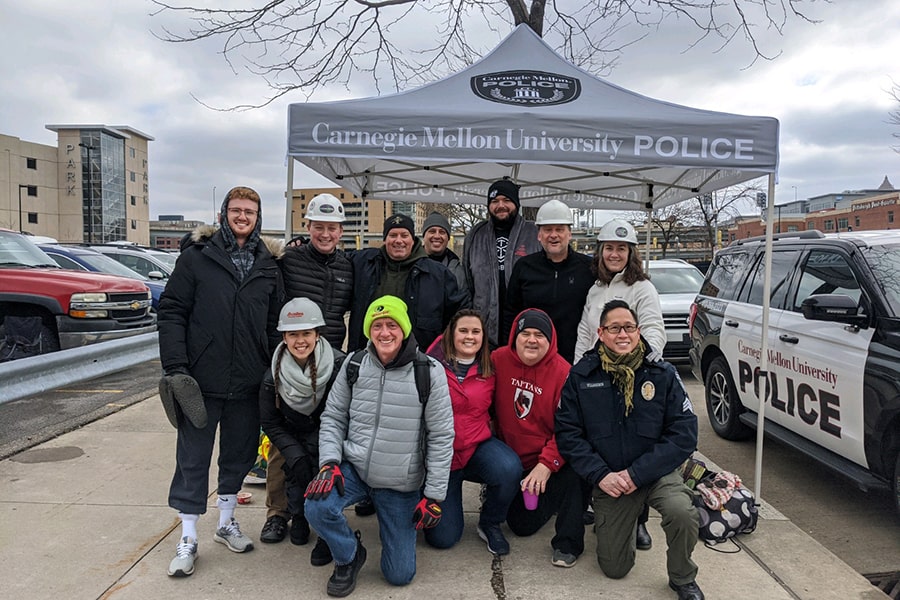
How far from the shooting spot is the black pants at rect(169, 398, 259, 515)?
3.34m

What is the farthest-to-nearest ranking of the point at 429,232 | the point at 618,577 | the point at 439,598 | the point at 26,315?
the point at 26,315 → the point at 429,232 → the point at 618,577 → the point at 439,598

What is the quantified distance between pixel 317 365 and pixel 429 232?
1659 millimetres

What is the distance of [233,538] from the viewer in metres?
3.48

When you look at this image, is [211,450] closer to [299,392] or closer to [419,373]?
[299,392]

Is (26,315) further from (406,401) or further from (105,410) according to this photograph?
(406,401)

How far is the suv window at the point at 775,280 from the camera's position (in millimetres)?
5038

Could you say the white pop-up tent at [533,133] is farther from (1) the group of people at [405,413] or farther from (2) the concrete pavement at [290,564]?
(2) the concrete pavement at [290,564]

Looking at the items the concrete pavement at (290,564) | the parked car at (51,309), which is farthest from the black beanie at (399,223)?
the parked car at (51,309)

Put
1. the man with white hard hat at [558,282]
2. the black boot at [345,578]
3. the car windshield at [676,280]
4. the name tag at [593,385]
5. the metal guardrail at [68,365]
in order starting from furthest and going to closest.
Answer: the car windshield at [676,280], the metal guardrail at [68,365], the man with white hard hat at [558,282], the name tag at [593,385], the black boot at [345,578]

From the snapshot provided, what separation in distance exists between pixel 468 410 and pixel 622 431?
2.84 ft

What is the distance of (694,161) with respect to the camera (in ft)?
12.5

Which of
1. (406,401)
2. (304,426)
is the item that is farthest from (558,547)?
(304,426)

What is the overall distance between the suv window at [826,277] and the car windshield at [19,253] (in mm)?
9277

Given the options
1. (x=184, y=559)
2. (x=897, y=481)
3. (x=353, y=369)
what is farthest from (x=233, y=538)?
(x=897, y=481)
